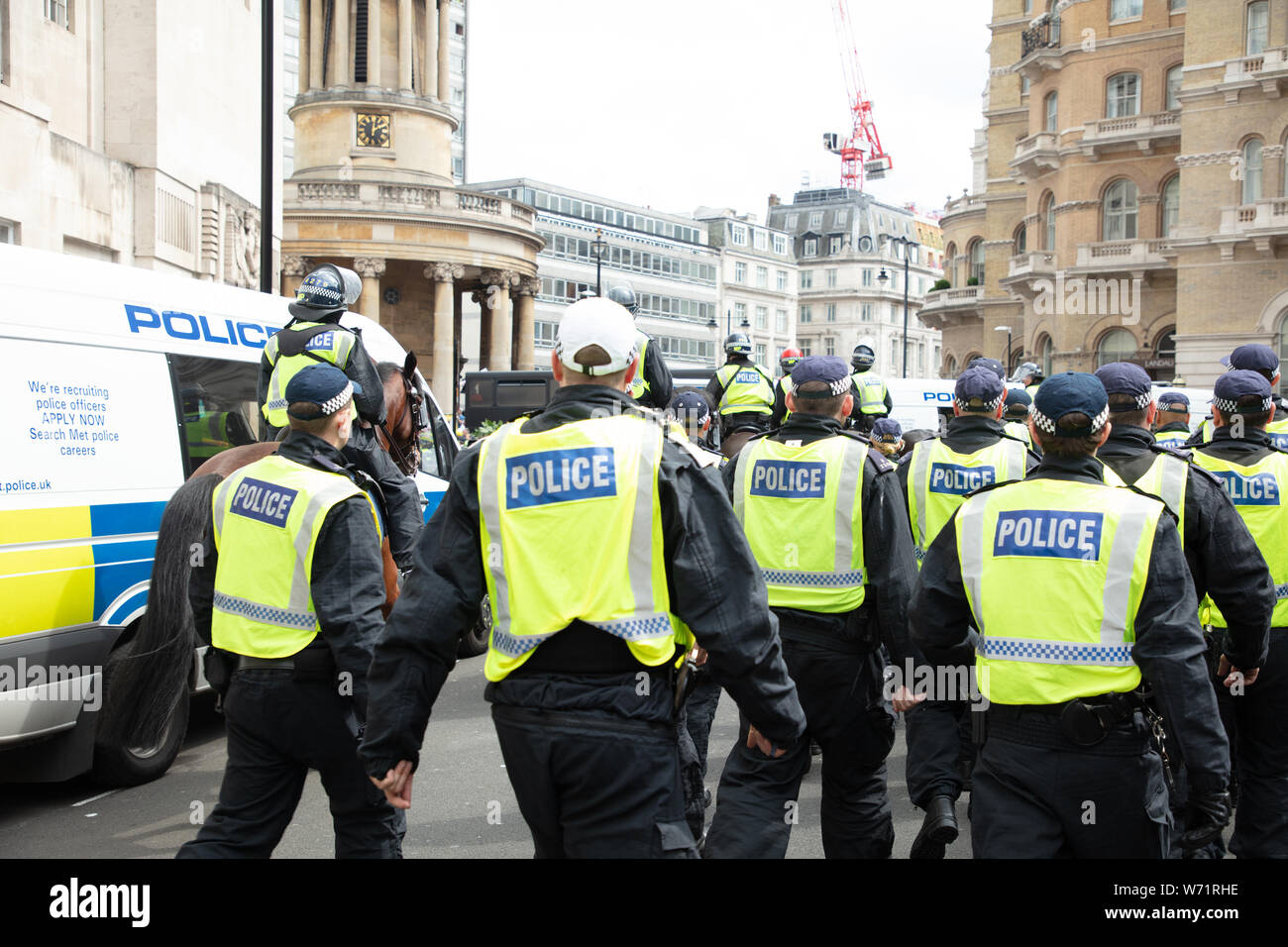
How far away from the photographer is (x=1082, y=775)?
11.7ft

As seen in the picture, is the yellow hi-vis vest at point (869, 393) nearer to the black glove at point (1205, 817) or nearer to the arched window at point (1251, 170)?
the black glove at point (1205, 817)

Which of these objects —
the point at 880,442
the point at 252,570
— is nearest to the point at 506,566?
the point at 252,570

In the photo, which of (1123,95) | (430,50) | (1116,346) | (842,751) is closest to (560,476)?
(842,751)

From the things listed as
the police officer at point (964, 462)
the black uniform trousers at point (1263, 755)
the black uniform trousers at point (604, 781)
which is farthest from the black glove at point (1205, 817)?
the police officer at point (964, 462)

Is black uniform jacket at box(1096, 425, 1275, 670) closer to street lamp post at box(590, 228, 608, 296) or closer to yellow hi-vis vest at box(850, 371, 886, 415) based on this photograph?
yellow hi-vis vest at box(850, 371, 886, 415)

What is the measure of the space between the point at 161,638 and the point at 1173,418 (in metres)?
7.86

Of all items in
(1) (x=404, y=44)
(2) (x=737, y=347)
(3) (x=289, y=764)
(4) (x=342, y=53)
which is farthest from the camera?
(1) (x=404, y=44)

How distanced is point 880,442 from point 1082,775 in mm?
9021

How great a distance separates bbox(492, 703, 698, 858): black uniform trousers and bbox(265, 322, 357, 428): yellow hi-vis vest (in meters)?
3.76

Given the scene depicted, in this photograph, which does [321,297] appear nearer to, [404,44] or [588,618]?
[588,618]

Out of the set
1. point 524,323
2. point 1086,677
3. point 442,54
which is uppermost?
point 442,54

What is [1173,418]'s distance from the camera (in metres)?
9.95

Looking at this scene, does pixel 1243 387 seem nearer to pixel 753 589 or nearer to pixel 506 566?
pixel 753 589

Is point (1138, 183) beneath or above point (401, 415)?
above
